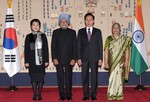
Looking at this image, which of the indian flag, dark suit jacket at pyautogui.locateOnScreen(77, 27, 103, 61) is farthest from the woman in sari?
the indian flag

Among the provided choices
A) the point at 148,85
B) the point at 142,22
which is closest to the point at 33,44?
the point at 142,22

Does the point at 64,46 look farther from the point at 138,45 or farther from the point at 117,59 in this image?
the point at 138,45

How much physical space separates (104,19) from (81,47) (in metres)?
1.86

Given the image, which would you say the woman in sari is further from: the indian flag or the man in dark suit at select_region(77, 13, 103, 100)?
the indian flag

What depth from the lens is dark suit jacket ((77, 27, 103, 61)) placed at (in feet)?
16.0

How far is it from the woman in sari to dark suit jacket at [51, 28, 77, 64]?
2.03 ft

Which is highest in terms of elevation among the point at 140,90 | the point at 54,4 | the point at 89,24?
the point at 54,4

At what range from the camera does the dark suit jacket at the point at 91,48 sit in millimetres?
4891

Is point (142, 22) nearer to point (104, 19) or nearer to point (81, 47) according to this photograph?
point (104, 19)

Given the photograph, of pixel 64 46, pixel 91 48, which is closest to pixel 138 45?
pixel 91 48

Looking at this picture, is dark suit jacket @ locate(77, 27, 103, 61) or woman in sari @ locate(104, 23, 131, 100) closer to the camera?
dark suit jacket @ locate(77, 27, 103, 61)

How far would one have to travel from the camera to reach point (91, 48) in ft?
16.1

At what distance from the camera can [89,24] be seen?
4938 mm

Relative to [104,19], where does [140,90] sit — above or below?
below
